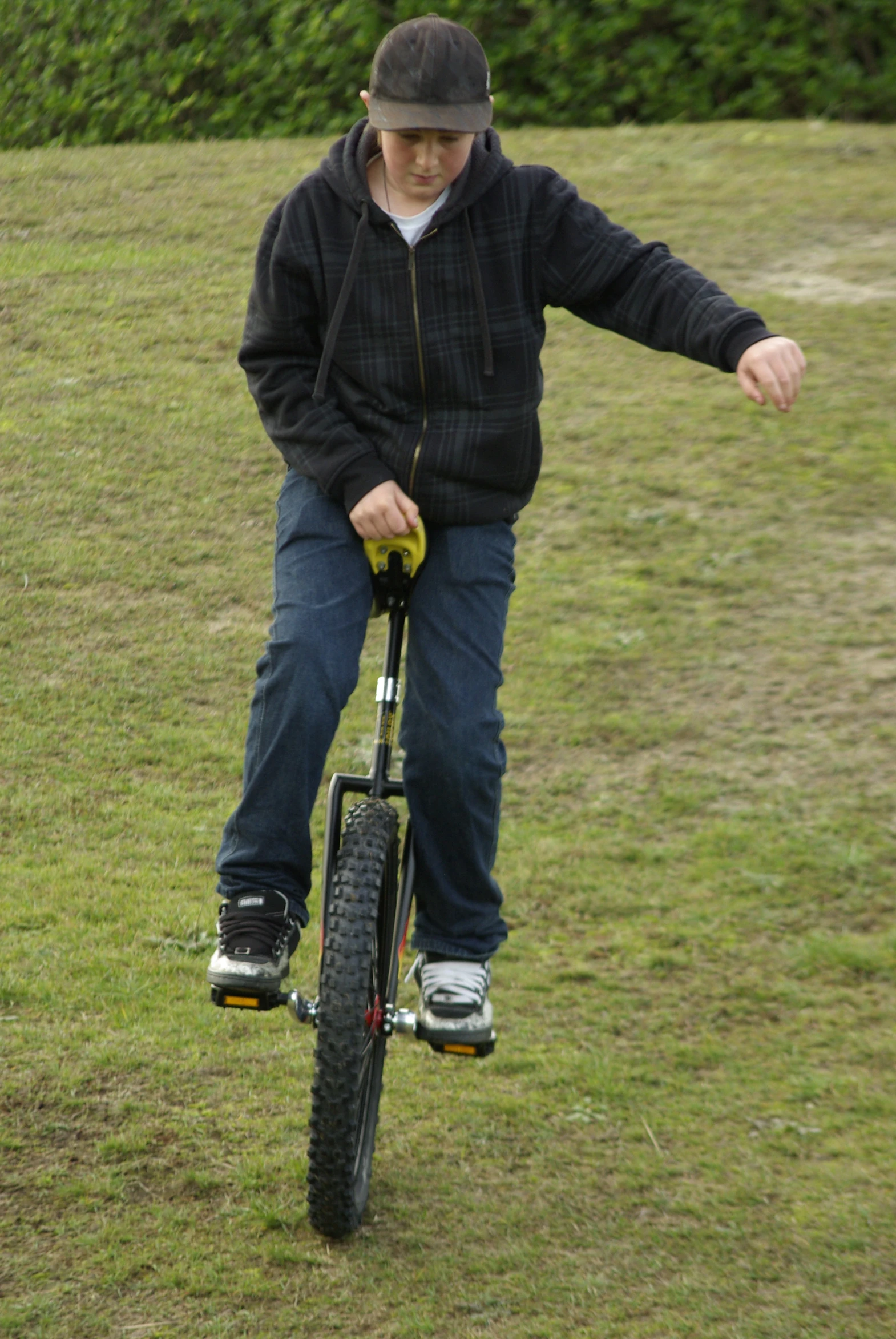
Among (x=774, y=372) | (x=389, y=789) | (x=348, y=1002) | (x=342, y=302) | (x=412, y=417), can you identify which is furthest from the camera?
(x=389, y=789)

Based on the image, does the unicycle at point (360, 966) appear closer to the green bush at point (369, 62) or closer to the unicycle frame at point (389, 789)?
the unicycle frame at point (389, 789)

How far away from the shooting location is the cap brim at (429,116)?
3018 millimetres

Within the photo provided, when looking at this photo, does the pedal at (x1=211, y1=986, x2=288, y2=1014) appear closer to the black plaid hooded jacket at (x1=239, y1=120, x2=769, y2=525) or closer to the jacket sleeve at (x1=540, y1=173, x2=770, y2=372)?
the black plaid hooded jacket at (x1=239, y1=120, x2=769, y2=525)

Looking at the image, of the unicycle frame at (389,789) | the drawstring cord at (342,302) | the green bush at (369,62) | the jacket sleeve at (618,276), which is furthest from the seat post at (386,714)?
the green bush at (369,62)

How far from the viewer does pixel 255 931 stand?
3.23 metres

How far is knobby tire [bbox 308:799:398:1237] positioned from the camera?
3.07 m

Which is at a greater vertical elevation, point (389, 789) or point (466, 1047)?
point (389, 789)

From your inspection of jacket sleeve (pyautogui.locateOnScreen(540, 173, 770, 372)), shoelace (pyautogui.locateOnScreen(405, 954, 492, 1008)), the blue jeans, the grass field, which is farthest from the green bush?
shoelace (pyautogui.locateOnScreen(405, 954, 492, 1008))

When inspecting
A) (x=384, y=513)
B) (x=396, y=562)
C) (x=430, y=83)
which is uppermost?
(x=430, y=83)

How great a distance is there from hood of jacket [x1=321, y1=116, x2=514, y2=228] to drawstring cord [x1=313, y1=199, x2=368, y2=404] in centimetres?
3

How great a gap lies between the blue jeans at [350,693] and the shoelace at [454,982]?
0.11 ft

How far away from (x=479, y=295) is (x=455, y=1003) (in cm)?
148

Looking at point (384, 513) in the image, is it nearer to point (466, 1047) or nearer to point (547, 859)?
point (466, 1047)

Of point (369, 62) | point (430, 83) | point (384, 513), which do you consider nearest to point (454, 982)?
point (384, 513)
